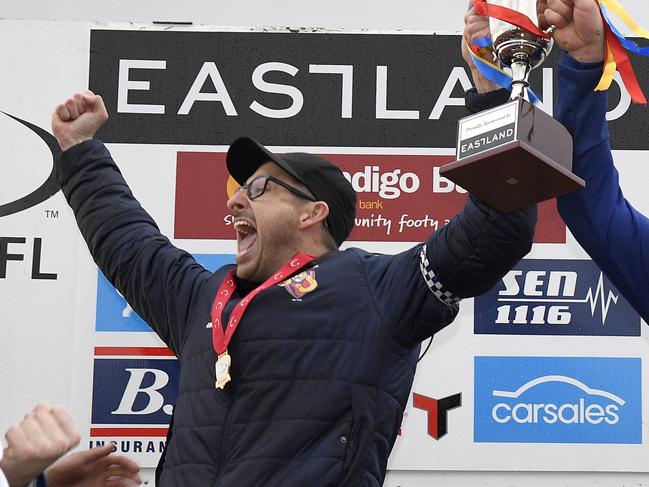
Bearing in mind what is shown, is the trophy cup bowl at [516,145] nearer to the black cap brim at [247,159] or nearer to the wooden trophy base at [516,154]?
the wooden trophy base at [516,154]

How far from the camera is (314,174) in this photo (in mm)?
2723

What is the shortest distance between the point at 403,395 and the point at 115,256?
0.77 m

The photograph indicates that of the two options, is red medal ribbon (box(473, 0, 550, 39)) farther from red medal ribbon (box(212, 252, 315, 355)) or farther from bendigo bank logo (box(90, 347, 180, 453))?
bendigo bank logo (box(90, 347, 180, 453))

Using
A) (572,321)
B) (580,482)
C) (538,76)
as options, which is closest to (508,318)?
(572,321)

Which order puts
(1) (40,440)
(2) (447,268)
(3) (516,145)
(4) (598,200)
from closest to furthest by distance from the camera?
1. (1) (40,440)
2. (3) (516,145)
3. (4) (598,200)
4. (2) (447,268)

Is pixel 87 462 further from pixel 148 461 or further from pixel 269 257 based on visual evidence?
pixel 148 461

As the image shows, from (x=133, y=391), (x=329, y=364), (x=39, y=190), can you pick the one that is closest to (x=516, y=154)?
(x=329, y=364)

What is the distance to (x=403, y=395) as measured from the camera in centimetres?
247

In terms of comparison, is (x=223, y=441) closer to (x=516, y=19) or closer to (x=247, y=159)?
(x=247, y=159)

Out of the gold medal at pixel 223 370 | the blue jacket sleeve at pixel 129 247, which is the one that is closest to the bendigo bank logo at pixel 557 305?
the blue jacket sleeve at pixel 129 247

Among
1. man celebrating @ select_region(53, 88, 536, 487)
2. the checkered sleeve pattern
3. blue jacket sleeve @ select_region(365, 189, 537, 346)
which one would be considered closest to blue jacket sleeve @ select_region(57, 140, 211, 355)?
man celebrating @ select_region(53, 88, 536, 487)

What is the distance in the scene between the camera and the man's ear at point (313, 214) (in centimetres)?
267

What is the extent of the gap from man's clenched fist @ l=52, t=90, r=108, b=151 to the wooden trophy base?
1.14m

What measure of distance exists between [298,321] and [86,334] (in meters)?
1.19
